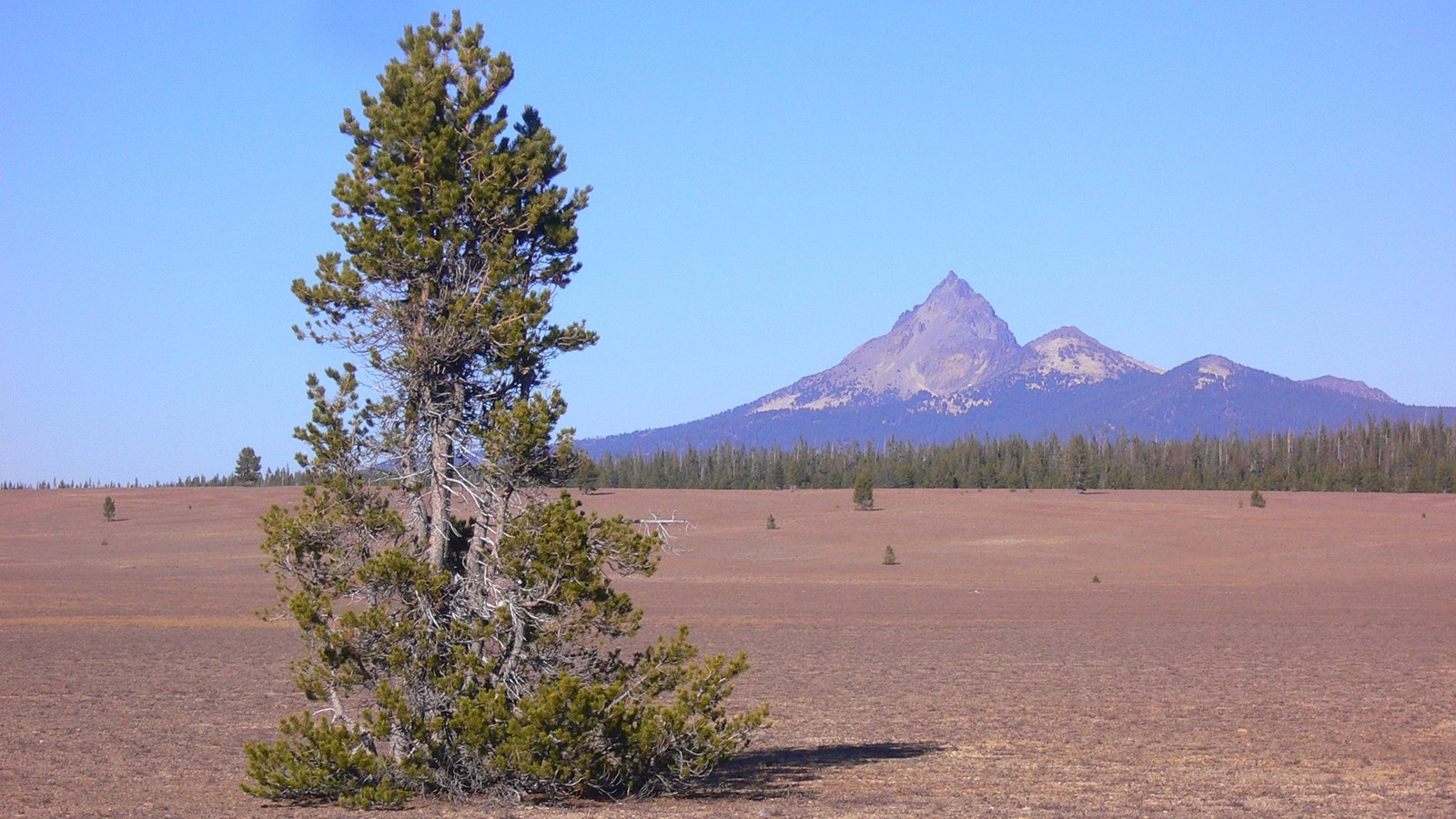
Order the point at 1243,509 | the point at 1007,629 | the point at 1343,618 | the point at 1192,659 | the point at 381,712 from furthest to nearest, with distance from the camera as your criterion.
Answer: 1. the point at 1243,509
2. the point at 1343,618
3. the point at 1007,629
4. the point at 1192,659
5. the point at 381,712

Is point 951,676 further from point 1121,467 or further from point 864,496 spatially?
point 1121,467

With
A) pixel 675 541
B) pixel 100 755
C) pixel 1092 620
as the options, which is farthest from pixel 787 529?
pixel 100 755

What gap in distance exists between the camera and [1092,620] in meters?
32.2

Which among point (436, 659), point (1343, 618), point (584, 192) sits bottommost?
point (1343, 618)

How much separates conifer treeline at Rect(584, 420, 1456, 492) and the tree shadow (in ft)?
283

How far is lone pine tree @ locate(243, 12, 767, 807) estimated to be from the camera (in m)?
11.4

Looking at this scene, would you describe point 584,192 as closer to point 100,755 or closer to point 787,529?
point 100,755

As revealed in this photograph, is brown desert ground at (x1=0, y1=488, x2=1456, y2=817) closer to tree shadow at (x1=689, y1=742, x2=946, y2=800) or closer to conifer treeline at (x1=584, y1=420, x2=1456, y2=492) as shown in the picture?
tree shadow at (x1=689, y1=742, x2=946, y2=800)

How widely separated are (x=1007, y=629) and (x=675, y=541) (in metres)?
29.7

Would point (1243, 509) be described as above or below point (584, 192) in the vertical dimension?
below

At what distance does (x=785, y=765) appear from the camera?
567 inches

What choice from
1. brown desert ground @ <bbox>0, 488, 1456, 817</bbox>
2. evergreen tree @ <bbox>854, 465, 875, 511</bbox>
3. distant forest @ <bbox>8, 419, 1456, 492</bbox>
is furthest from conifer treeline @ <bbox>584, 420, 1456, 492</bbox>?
brown desert ground @ <bbox>0, 488, 1456, 817</bbox>

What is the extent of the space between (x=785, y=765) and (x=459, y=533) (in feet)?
15.6

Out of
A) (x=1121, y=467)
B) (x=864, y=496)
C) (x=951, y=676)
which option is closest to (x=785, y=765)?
(x=951, y=676)
